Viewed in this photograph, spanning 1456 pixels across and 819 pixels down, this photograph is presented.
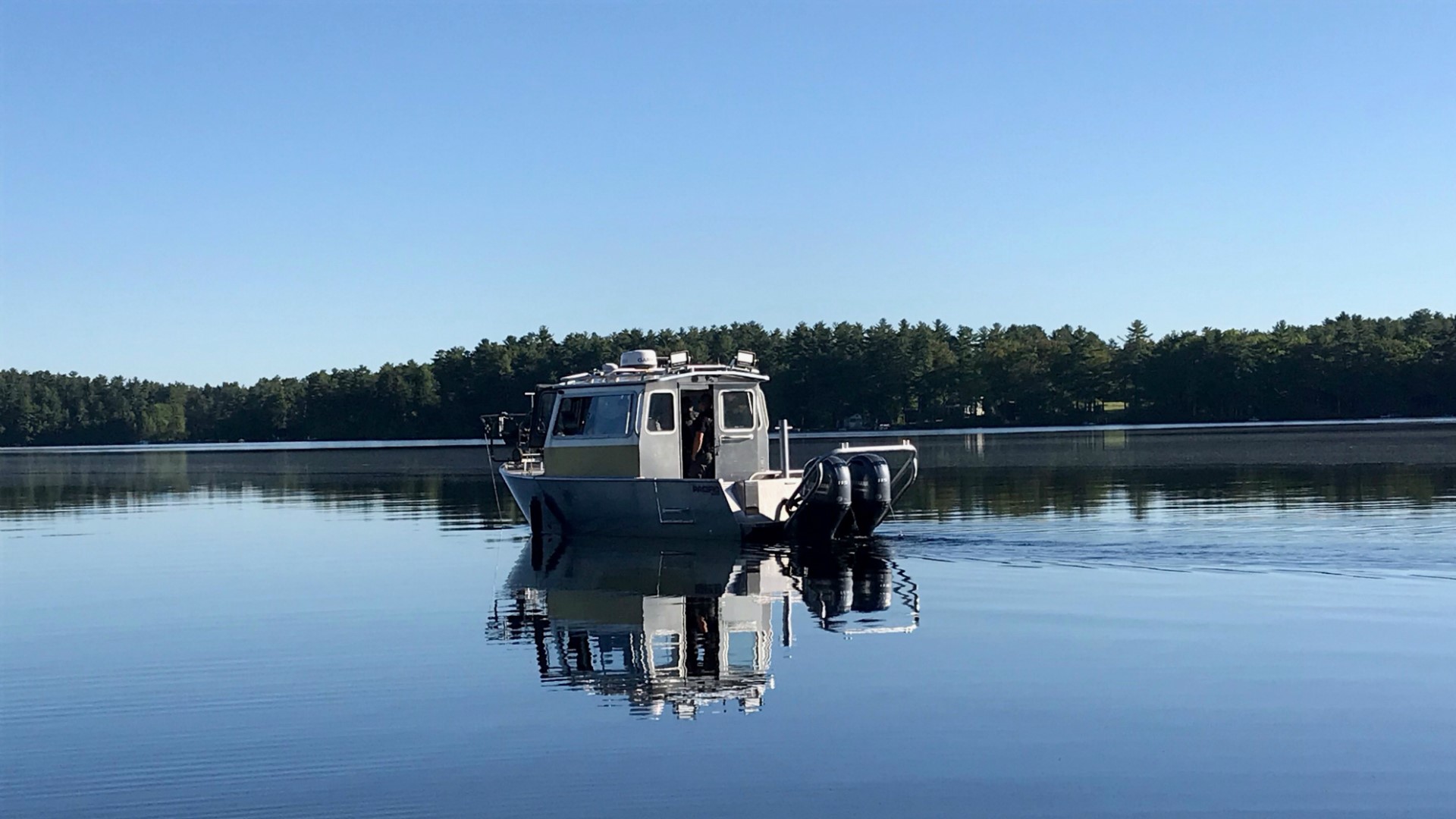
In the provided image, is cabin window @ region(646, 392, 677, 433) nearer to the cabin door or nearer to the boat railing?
the cabin door

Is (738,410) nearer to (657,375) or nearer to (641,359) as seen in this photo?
(657,375)

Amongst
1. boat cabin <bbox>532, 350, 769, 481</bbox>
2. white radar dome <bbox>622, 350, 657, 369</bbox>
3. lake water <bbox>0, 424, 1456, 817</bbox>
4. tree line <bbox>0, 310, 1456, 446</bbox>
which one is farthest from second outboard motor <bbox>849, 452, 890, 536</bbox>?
tree line <bbox>0, 310, 1456, 446</bbox>

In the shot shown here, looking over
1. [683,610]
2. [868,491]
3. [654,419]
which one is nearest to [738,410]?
[654,419]

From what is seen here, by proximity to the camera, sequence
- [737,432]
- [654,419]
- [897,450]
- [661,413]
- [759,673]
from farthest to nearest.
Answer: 1. [737,432]
2. [661,413]
3. [654,419]
4. [897,450]
5. [759,673]

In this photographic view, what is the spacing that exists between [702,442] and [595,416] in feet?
6.51

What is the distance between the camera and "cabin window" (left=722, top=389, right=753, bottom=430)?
2642cm

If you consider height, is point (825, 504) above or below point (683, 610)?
above

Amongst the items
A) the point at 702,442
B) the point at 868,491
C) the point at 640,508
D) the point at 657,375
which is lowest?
the point at 640,508

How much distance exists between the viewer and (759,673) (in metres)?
12.9

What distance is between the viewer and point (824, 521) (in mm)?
23641

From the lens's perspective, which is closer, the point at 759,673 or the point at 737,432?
the point at 759,673

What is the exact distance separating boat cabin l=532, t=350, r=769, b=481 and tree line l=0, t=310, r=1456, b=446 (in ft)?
336

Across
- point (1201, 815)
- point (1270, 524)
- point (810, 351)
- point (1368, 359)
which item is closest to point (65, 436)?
point (810, 351)

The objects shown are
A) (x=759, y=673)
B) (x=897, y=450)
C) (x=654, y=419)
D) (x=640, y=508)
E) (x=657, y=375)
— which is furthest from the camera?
(x=657, y=375)
